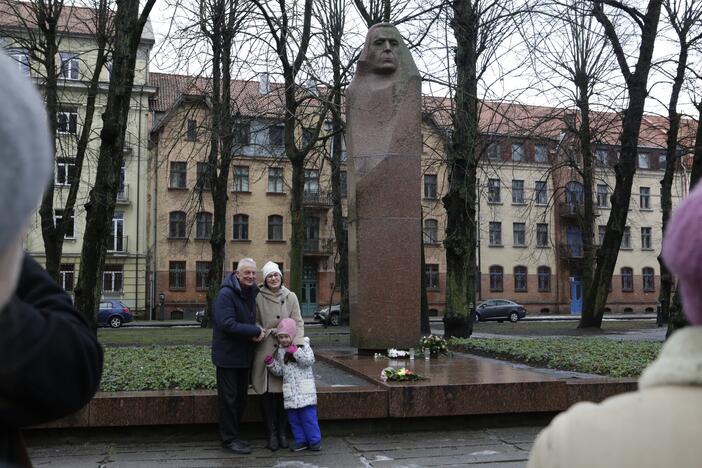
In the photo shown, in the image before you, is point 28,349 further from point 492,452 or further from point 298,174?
point 298,174

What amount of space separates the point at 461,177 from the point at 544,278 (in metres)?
37.8

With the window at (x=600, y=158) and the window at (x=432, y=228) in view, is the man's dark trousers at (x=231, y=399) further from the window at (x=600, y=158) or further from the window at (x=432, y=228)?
the window at (x=432, y=228)

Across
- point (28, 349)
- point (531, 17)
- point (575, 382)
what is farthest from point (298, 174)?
point (28, 349)

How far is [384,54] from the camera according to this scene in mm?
11773

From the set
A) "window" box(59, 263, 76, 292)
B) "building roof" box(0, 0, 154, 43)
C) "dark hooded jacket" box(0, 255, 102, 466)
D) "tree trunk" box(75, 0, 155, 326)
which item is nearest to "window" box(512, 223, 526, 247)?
"building roof" box(0, 0, 154, 43)

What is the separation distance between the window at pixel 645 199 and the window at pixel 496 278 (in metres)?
12.6

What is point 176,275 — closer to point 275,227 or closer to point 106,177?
point 275,227

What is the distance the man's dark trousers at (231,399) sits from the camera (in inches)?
266

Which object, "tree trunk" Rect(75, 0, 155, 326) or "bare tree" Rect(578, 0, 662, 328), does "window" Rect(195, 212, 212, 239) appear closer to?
"bare tree" Rect(578, 0, 662, 328)

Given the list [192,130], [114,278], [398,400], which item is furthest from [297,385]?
[114,278]

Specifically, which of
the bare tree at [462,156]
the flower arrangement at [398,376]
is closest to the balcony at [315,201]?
the bare tree at [462,156]

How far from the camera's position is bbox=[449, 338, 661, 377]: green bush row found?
31.8ft

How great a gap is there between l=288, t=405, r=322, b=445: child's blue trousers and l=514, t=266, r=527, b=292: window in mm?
46875

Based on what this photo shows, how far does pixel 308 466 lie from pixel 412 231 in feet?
18.9
